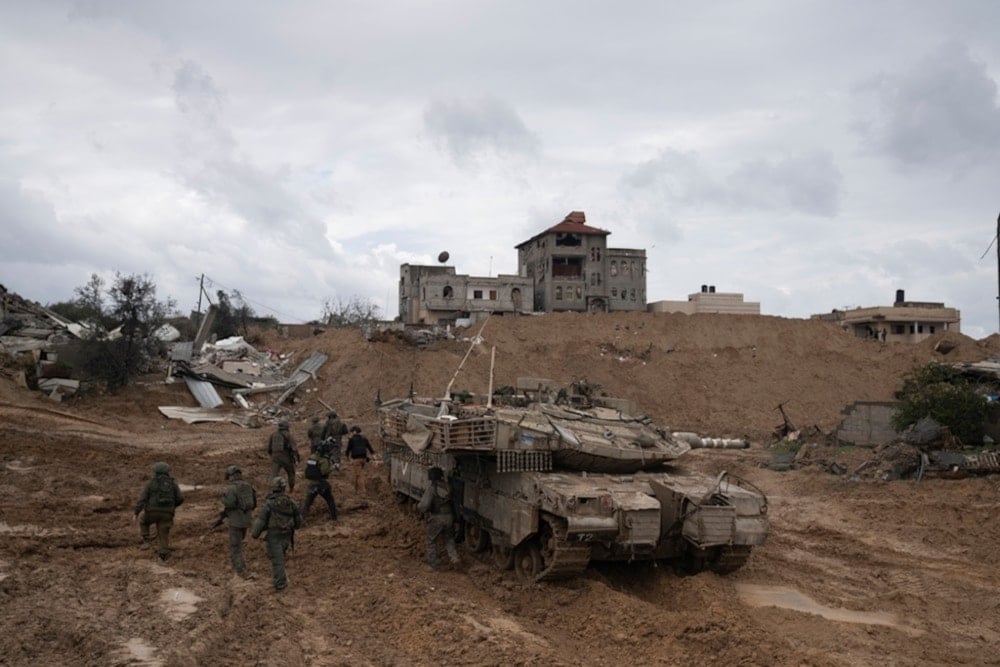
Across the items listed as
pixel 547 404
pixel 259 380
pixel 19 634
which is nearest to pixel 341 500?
pixel 547 404

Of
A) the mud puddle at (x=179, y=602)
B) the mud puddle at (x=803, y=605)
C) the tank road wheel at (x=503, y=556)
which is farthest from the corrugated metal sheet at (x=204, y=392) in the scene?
the mud puddle at (x=803, y=605)

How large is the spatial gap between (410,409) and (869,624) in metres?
7.34

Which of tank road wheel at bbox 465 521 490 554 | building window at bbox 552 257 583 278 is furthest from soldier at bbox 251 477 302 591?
building window at bbox 552 257 583 278

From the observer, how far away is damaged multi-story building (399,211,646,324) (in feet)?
173

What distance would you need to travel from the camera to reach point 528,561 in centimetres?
1029

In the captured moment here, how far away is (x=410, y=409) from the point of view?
13.7 meters

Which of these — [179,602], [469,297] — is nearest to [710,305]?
[469,297]

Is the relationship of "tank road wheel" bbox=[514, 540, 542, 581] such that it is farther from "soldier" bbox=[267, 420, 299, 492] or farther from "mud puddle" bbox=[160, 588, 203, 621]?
"soldier" bbox=[267, 420, 299, 492]

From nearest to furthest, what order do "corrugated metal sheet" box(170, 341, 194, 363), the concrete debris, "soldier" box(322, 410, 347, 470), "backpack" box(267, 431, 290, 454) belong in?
"backpack" box(267, 431, 290, 454)
"soldier" box(322, 410, 347, 470)
the concrete debris
"corrugated metal sheet" box(170, 341, 194, 363)

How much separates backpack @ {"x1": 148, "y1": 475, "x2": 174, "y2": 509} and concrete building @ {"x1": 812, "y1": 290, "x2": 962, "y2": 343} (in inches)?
1859

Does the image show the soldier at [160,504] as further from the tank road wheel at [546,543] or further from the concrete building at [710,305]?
the concrete building at [710,305]

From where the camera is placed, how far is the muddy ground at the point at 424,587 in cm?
743

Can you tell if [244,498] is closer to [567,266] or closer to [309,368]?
[309,368]

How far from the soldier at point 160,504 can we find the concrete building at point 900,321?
1857 inches
